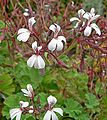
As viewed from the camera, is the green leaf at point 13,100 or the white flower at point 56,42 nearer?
the white flower at point 56,42

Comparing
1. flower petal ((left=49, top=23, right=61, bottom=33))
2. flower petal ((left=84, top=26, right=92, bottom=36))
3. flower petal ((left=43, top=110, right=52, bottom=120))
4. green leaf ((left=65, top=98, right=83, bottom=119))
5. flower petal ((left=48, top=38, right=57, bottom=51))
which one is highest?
flower petal ((left=49, top=23, right=61, bottom=33))

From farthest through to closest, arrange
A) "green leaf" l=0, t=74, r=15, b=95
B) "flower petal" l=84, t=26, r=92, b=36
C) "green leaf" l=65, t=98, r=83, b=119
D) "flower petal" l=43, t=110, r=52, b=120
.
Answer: "green leaf" l=0, t=74, r=15, b=95, "green leaf" l=65, t=98, r=83, b=119, "flower petal" l=84, t=26, r=92, b=36, "flower petal" l=43, t=110, r=52, b=120

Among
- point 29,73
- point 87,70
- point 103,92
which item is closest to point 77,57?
point 87,70

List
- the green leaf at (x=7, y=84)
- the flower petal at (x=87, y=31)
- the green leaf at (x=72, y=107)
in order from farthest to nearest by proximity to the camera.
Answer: the green leaf at (x=7, y=84) < the green leaf at (x=72, y=107) < the flower petal at (x=87, y=31)

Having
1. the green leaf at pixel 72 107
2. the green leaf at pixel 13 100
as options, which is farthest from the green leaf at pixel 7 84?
the green leaf at pixel 72 107

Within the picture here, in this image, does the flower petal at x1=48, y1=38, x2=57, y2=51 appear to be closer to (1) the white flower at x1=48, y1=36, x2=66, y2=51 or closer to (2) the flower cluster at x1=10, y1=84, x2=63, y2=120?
(1) the white flower at x1=48, y1=36, x2=66, y2=51

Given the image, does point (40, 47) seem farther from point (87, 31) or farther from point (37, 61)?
point (87, 31)

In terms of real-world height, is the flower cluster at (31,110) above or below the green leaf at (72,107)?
above

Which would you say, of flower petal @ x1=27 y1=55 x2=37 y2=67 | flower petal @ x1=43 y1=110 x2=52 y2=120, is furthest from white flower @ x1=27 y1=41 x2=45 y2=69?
flower petal @ x1=43 y1=110 x2=52 y2=120

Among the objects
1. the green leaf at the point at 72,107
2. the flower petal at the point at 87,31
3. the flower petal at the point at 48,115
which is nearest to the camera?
the flower petal at the point at 48,115

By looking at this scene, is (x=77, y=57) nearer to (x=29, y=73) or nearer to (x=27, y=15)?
(x=27, y=15)

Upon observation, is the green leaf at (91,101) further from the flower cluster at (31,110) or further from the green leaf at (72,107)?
the flower cluster at (31,110)

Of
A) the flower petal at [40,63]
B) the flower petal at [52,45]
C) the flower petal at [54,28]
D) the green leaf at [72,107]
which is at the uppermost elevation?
the flower petal at [54,28]
